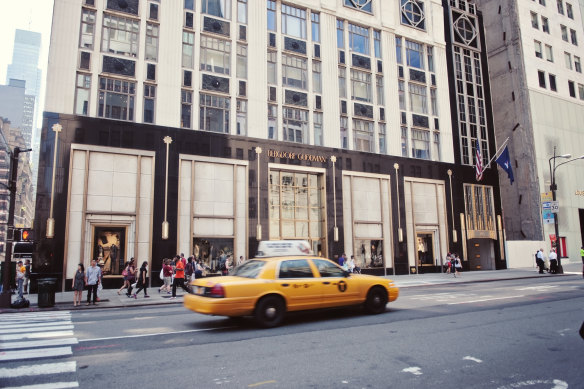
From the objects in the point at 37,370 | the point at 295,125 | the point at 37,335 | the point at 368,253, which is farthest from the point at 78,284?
the point at 368,253

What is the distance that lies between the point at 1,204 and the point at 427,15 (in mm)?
112048

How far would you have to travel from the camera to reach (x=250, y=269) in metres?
9.08

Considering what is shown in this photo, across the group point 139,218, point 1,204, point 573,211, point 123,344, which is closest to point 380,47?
point 139,218

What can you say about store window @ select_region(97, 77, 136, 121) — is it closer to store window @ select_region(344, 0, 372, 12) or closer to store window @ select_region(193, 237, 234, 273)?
store window @ select_region(193, 237, 234, 273)

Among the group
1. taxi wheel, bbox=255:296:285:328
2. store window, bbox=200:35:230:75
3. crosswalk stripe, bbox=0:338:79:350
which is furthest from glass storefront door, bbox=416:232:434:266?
crosswalk stripe, bbox=0:338:79:350

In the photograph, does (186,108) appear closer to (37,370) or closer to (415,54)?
(37,370)

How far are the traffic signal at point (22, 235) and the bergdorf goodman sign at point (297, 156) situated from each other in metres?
15.0

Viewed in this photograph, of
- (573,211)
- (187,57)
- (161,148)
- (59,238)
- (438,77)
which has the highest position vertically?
(438,77)

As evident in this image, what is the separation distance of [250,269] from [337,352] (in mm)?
3398

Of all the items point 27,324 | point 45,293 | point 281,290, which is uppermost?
point 281,290

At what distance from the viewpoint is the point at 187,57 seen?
2498cm

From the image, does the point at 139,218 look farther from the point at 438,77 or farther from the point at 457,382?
the point at 438,77

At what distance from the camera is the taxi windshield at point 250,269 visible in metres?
8.81

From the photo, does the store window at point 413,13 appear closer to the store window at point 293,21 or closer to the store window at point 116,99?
the store window at point 293,21
